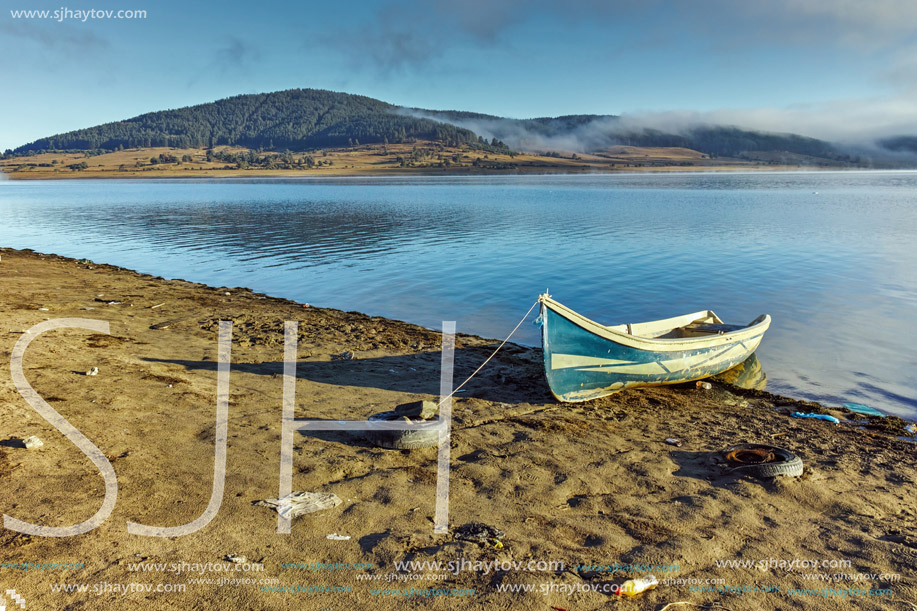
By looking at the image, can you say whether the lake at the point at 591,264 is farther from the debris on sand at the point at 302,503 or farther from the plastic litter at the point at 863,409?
the debris on sand at the point at 302,503

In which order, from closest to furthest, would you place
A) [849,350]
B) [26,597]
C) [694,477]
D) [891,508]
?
[26,597]
[891,508]
[694,477]
[849,350]

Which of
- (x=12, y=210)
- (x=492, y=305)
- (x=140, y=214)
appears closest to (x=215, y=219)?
(x=140, y=214)

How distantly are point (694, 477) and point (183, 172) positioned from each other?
184587mm

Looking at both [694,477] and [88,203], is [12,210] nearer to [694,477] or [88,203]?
[88,203]

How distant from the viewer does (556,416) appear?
958 centimetres

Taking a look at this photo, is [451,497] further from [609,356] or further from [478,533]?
[609,356]

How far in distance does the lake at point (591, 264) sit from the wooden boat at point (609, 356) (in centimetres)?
227

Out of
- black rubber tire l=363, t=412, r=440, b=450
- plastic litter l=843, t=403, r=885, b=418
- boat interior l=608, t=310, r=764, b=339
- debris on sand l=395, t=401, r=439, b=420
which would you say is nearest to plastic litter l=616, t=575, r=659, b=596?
black rubber tire l=363, t=412, r=440, b=450

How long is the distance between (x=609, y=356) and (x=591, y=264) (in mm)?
17527

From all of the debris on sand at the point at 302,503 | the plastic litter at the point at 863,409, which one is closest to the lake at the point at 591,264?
the plastic litter at the point at 863,409

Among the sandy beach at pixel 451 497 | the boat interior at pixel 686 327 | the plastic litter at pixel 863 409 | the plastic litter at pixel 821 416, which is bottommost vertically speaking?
the plastic litter at pixel 863 409

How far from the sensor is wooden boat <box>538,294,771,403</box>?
390 inches

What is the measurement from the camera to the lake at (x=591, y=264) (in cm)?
1594

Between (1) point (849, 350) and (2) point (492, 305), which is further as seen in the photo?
(2) point (492, 305)
